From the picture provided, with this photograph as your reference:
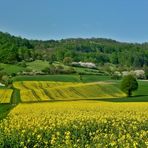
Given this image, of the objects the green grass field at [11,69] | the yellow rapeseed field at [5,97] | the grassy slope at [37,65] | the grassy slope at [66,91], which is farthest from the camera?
the grassy slope at [37,65]

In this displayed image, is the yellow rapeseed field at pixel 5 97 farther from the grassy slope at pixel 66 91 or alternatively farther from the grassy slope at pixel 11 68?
the grassy slope at pixel 11 68

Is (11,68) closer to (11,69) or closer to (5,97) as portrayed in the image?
(11,69)

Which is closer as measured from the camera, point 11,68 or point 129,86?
point 129,86

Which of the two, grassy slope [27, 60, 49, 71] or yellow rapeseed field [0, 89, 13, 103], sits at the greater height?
grassy slope [27, 60, 49, 71]

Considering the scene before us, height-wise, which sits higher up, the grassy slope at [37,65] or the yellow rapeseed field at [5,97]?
the grassy slope at [37,65]

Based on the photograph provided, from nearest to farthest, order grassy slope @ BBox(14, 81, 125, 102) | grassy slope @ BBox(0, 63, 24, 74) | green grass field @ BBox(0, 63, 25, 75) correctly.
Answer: grassy slope @ BBox(14, 81, 125, 102)
green grass field @ BBox(0, 63, 25, 75)
grassy slope @ BBox(0, 63, 24, 74)

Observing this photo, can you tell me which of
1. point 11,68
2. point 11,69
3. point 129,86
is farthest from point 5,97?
point 11,68

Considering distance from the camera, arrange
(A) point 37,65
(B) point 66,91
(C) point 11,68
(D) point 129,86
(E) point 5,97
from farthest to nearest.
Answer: (A) point 37,65, (C) point 11,68, (D) point 129,86, (B) point 66,91, (E) point 5,97

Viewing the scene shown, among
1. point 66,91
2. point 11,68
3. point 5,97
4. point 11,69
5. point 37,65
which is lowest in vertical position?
point 5,97

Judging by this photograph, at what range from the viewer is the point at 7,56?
166125 mm

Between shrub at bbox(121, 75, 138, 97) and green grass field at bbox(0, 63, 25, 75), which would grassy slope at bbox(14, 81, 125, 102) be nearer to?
shrub at bbox(121, 75, 138, 97)

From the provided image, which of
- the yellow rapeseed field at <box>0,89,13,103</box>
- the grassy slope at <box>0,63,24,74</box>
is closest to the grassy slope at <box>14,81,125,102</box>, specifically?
the yellow rapeseed field at <box>0,89,13,103</box>

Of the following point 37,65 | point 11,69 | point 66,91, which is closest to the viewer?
point 66,91

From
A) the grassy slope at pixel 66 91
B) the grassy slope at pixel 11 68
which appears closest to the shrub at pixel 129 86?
the grassy slope at pixel 66 91
